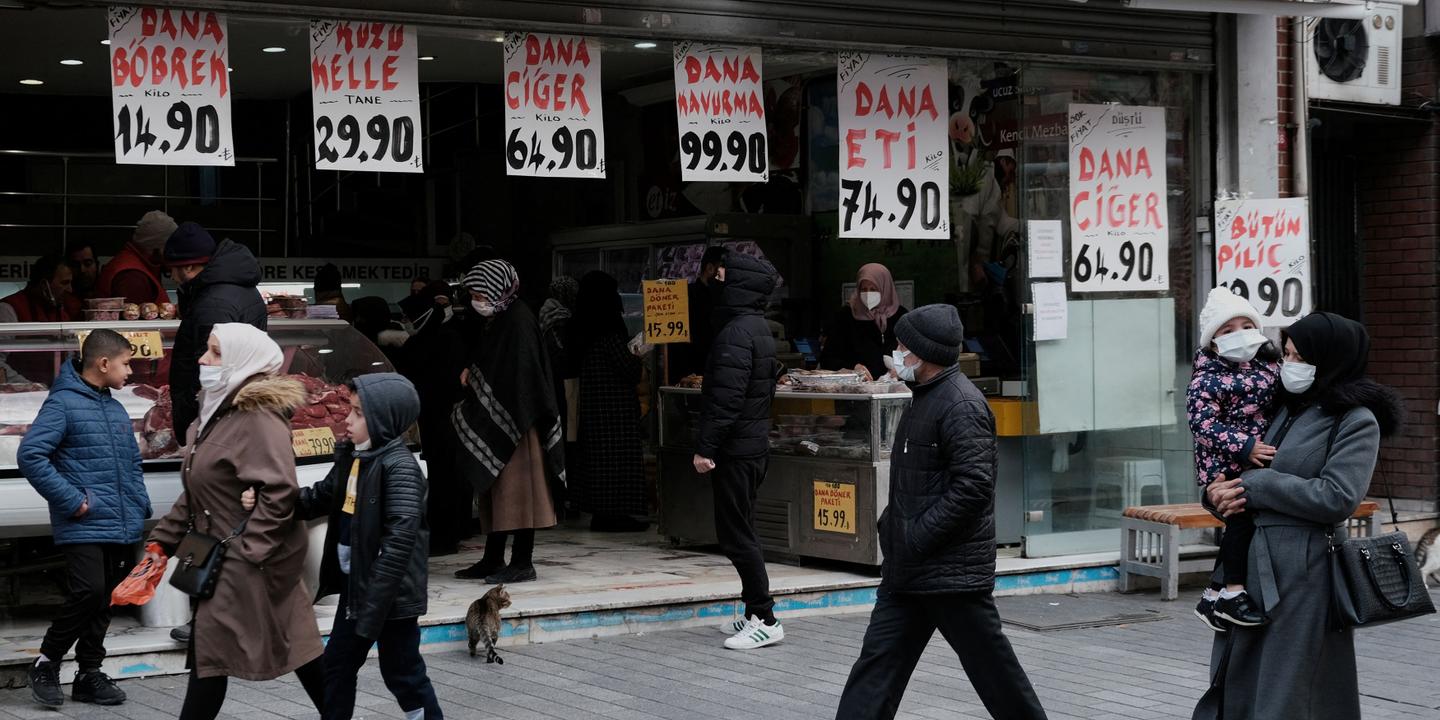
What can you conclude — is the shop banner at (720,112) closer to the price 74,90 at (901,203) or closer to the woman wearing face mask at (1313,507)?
the price 74,90 at (901,203)

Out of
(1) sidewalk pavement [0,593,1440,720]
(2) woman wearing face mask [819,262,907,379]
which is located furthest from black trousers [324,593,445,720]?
(2) woman wearing face mask [819,262,907,379]

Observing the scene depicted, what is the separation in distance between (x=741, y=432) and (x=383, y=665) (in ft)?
9.64

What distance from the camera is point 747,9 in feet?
29.1

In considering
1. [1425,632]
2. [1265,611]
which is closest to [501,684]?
[1265,611]

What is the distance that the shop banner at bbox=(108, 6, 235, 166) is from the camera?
24.1ft

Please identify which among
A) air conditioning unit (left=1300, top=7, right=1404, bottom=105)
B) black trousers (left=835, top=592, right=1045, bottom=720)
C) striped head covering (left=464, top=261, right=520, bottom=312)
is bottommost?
black trousers (left=835, top=592, right=1045, bottom=720)

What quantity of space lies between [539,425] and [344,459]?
12.2 feet

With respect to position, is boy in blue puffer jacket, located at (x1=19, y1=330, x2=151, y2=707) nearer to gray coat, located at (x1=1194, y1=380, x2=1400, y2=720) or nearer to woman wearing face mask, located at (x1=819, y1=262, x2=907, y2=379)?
gray coat, located at (x1=1194, y1=380, x2=1400, y2=720)

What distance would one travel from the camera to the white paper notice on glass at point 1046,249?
10.0 m

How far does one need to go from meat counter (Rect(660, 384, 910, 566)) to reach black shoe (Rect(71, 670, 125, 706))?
4.25 m

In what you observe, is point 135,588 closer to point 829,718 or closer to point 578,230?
point 829,718

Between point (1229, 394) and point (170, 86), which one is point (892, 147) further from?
point (170, 86)

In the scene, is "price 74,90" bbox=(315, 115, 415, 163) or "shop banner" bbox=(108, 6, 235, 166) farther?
"price 74,90" bbox=(315, 115, 415, 163)

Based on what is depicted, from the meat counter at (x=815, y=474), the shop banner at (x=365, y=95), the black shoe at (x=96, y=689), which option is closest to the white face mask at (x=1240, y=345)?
the meat counter at (x=815, y=474)
